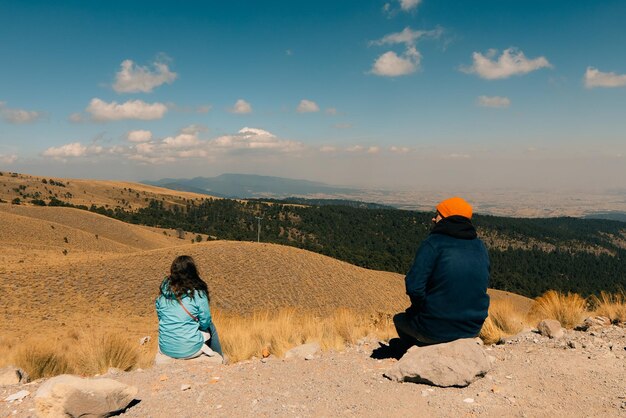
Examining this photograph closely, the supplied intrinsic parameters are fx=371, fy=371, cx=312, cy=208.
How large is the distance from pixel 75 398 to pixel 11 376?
296 centimetres

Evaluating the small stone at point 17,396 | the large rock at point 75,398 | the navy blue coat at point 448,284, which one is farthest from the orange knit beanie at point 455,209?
the small stone at point 17,396

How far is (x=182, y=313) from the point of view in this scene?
6.41 metres

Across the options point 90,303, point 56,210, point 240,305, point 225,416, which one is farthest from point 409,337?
point 56,210

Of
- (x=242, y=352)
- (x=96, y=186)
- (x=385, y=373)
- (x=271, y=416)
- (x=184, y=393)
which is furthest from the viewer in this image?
(x=96, y=186)

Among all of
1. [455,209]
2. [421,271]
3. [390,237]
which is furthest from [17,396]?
[390,237]

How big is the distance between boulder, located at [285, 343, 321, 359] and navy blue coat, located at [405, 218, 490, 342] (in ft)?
8.28

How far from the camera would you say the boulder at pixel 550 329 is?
752 centimetres

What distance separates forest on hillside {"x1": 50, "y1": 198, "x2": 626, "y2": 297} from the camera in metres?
114

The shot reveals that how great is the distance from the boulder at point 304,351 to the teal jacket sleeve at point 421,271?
106 inches

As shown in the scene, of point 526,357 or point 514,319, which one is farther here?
point 514,319

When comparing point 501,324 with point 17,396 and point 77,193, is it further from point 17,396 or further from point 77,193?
point 77,193

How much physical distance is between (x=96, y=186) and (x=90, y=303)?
165 metres

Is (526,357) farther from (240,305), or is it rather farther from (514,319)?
(240,305)

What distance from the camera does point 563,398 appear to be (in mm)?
4637
